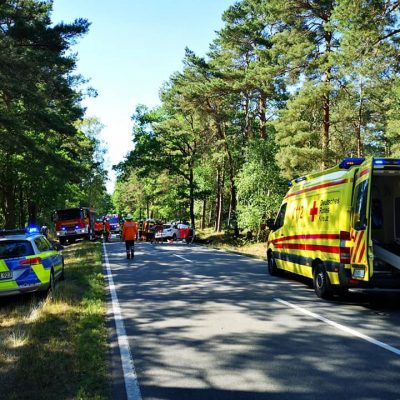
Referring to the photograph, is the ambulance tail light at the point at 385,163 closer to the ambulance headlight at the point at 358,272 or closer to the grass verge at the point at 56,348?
the ambulance headlight at the point at 358,272

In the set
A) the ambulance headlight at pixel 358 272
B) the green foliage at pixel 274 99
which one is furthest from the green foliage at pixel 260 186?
the ambulance headlight at pixel 358 272

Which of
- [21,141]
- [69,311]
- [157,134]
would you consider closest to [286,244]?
[69,311]

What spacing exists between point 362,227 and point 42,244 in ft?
26.2

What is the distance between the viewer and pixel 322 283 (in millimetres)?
9703

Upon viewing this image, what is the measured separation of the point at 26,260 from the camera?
10.2 meters

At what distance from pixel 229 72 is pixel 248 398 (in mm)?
29302

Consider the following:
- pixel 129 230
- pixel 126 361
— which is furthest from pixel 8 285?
pixel 129 230

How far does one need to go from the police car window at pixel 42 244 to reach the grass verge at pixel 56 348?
138 centimetres

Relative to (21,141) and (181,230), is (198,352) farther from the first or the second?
(181,230)

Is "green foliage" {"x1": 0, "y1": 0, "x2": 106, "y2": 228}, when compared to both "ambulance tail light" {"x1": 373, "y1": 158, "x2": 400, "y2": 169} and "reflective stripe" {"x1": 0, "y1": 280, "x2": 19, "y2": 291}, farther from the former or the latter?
"ambulance tail light" {"x1": 373, "y1": 158, "x2": 400, "y2": 169}

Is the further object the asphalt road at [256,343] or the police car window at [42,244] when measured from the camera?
the police car window at [42,244]

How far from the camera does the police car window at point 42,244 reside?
11.2 meters

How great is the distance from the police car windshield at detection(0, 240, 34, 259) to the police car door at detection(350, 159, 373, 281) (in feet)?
23.5

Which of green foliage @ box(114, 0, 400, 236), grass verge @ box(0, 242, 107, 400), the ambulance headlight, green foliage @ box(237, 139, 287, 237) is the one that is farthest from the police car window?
green foliage @ box(237, 139, 287, 237)
